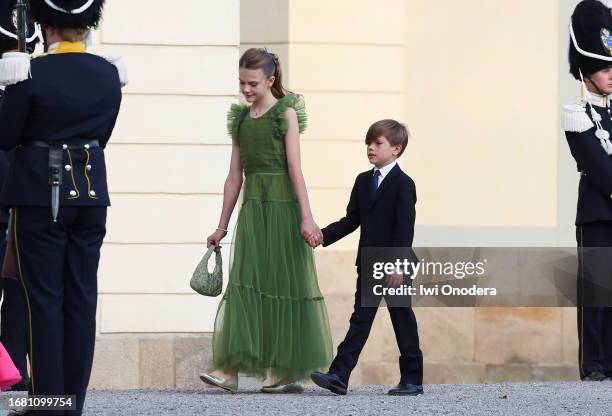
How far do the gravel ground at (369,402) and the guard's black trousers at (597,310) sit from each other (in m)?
0.19

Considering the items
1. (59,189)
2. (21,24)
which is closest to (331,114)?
(21,24)

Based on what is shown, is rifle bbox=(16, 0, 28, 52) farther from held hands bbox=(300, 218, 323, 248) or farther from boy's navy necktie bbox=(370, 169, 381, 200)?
boy's navy necktie bbox=(370, 169, 381, 200)

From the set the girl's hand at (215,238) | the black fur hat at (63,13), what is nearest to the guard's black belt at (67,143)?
the black fur hat at (63,13)

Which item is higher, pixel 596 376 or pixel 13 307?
pixel 13 307

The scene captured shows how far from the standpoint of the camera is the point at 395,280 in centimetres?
809

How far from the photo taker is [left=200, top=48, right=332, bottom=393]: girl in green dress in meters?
8.38

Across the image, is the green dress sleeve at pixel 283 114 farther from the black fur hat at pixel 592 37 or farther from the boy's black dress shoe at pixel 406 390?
the black fur hat at pixel 592 37

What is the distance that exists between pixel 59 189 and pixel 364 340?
2338 millimetres

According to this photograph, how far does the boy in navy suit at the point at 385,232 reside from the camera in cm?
826

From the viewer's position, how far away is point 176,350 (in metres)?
9.94

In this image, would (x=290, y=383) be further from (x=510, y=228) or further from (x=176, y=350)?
(x=510, y=228)

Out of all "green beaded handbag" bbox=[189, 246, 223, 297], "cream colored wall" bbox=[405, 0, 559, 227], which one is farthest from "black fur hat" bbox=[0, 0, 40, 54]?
"cream colored wall" bbox=[405, 0, 559, 227]

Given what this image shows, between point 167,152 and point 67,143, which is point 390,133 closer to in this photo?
point 167,152

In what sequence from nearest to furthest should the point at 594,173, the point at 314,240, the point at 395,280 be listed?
1. the point at 395,280
2. the point at 314,240
3. the point at 594,173
